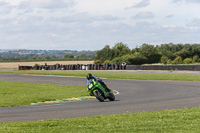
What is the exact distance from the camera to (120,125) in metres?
10.3

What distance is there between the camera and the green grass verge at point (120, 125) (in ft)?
31.1

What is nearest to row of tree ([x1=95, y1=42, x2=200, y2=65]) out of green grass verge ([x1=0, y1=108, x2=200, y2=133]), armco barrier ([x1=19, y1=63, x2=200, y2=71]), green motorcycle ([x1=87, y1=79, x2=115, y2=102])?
armco barrier ([x1=19, y1=63, x2=200, y2=71])

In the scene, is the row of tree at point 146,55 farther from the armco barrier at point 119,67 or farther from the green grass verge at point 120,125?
the green grass verge at point 120,125

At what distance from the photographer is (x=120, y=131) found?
30.6 ft

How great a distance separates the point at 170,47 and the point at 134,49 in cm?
2830

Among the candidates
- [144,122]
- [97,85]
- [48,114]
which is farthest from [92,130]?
[97,85]

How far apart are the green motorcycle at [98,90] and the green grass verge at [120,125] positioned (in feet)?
20.8

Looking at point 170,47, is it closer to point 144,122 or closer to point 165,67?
point 165,67

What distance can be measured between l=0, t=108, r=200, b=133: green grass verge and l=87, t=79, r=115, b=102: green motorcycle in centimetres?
634

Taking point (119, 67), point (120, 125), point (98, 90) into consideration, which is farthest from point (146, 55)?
point (120, 125)

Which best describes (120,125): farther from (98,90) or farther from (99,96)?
(98,90)

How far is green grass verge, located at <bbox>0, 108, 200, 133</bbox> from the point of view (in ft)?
31.1

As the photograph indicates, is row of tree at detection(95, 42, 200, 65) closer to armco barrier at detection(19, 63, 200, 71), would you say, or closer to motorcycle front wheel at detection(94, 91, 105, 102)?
armco barrier at detection(19, 63, 200, 71)

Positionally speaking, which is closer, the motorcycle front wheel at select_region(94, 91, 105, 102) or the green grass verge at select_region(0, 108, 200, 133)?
the green grass verge at select_region(0, 108, 200, 133)
